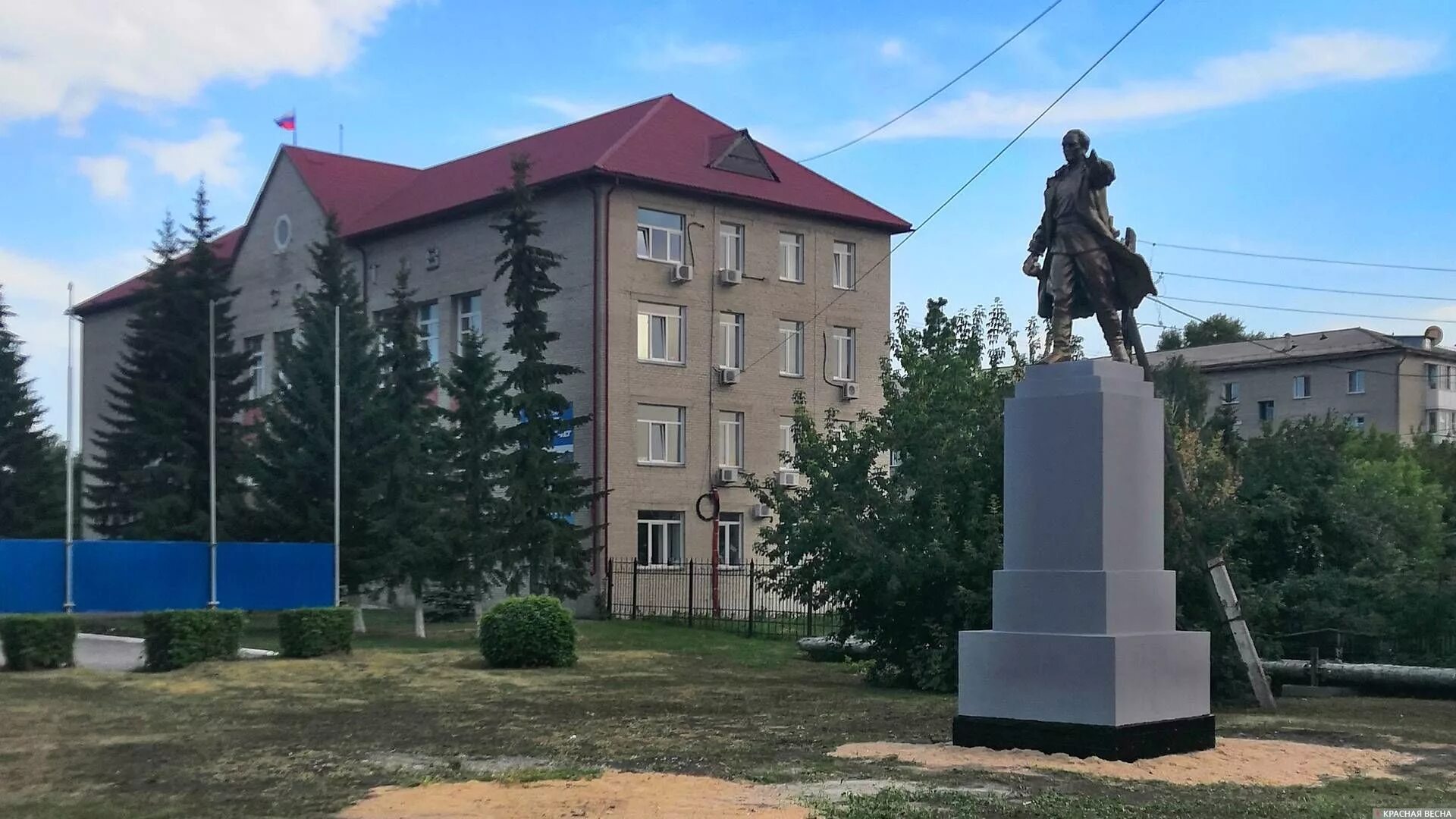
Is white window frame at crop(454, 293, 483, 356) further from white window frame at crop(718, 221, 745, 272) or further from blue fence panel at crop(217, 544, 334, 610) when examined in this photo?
blue fence panel at crop(217, 544, 334, 610)

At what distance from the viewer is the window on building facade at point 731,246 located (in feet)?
139

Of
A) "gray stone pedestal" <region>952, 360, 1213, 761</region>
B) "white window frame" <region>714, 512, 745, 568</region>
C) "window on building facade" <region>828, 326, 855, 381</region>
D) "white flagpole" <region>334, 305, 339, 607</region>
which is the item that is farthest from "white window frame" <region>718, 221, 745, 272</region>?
"gray stone pedestal" <region>952, 360, 1213, 761</region>

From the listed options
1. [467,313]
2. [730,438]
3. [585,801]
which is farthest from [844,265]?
[585,801]

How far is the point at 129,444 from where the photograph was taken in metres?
39.4

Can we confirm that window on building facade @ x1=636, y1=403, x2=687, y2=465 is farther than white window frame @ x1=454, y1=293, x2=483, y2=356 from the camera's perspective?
No

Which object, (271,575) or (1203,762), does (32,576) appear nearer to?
(271,575)

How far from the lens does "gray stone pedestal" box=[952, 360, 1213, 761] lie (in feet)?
37.7

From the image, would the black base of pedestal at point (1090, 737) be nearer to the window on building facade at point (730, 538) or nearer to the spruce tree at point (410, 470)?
the spruce tree at point (410, 470)

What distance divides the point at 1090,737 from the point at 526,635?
1139 centimetres

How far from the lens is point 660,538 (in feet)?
134

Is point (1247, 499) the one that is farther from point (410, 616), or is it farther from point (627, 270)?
point (410, 616)

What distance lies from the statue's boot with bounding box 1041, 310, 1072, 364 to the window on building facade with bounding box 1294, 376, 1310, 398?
60.9m

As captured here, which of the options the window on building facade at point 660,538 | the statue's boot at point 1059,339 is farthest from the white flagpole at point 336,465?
the statue's boot at point 1059,339

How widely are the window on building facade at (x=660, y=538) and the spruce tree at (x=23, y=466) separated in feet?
66.2
